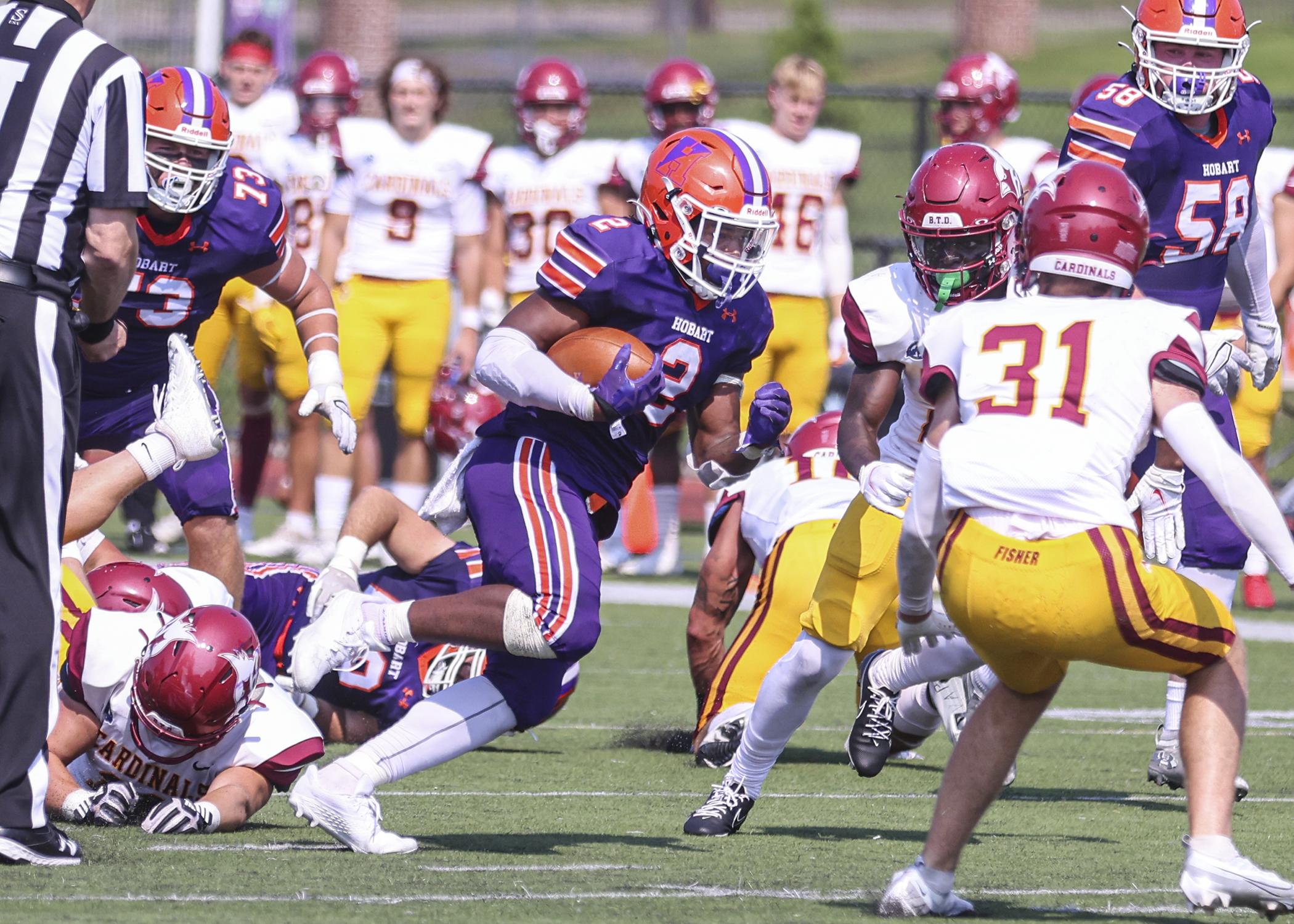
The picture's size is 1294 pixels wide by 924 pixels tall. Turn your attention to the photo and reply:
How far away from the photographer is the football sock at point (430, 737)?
4.03 metres

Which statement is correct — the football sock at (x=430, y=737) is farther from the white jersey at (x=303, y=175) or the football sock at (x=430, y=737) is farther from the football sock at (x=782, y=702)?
the white jersey at (x=303, y=175)

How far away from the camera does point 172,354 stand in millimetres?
5234

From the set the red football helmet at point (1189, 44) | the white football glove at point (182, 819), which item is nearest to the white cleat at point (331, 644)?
the white football glove at point (182, 819)

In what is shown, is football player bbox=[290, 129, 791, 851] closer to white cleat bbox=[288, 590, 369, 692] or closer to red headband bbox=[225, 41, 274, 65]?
white cleat bbox=[288, 590, 369, 692]

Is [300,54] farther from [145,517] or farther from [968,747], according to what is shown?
[968,747]

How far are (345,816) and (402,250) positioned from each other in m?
5.62

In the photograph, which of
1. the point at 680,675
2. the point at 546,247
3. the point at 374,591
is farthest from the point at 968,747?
the point at 546,247

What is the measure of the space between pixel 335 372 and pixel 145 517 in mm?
4095

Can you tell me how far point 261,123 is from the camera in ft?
31.8

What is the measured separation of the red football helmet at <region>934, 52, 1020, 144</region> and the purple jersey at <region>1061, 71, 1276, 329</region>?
3252 mm

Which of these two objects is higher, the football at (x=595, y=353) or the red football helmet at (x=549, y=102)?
the red football helmet at (x=549, y=102)

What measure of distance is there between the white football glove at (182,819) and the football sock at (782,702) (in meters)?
1.17

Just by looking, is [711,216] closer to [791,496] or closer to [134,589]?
[791,496]

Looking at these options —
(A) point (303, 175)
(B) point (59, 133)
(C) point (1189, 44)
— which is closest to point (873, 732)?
(C) point (1189, 44)
